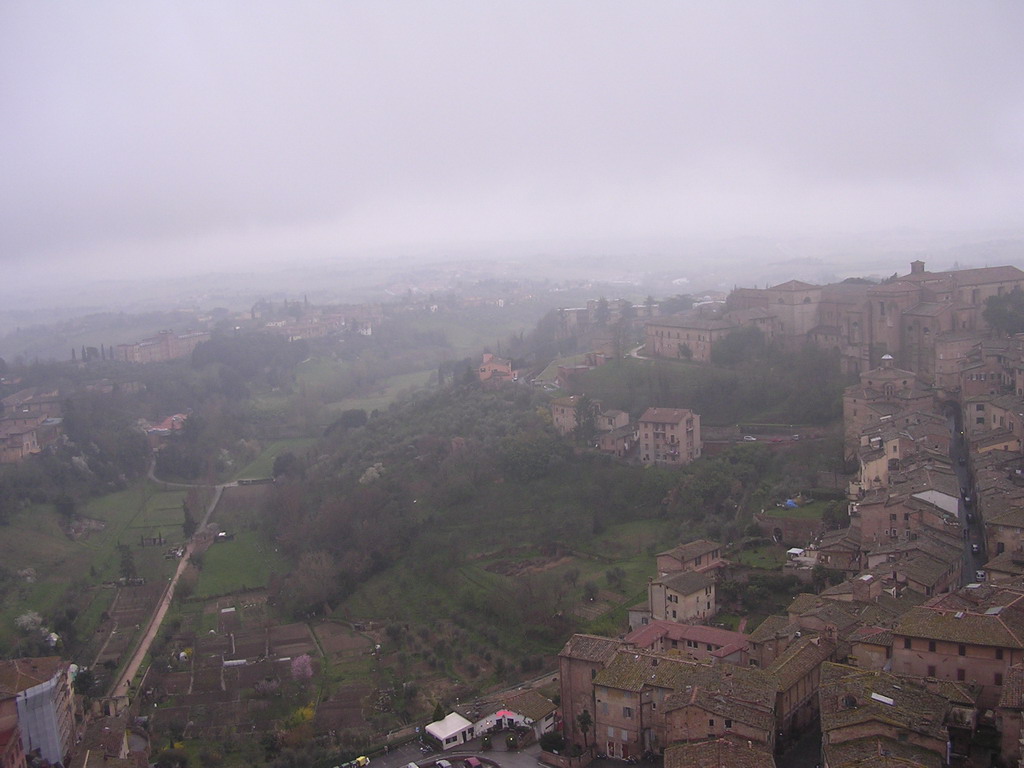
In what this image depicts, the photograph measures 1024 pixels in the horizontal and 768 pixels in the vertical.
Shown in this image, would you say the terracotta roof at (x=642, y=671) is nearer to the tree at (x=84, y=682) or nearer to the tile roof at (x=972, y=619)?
the tile roof at (x=972, y=619)

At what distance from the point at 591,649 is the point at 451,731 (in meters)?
2.25

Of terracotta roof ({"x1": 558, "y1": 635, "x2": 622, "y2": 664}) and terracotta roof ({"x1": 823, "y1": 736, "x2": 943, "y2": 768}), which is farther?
terracotta roof ({"x1": 558, "y1": 635, "x2": 622, "y2": 664})

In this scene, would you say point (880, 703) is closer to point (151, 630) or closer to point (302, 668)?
point (302, 668)

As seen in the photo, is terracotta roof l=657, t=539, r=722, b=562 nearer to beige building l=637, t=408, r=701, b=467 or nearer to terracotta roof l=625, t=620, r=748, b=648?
terracotta roof l=625, t=620, r=748, b=648

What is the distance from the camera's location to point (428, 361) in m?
50.4

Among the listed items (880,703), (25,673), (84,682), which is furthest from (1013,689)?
(84,682)

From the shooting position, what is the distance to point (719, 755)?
10.1m

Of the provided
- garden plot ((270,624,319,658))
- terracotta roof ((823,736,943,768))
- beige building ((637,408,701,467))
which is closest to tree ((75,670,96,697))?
garden plot ((270,624,319,658))

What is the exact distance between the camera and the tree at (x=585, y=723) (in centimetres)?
1247

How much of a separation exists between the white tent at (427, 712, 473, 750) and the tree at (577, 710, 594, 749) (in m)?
1.72

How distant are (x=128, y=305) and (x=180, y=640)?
309 ft

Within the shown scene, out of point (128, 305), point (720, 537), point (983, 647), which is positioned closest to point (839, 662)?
point (983, 647)

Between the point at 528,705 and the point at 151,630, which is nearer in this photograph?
the point at 528,705

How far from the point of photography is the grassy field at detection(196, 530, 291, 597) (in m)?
22.3
